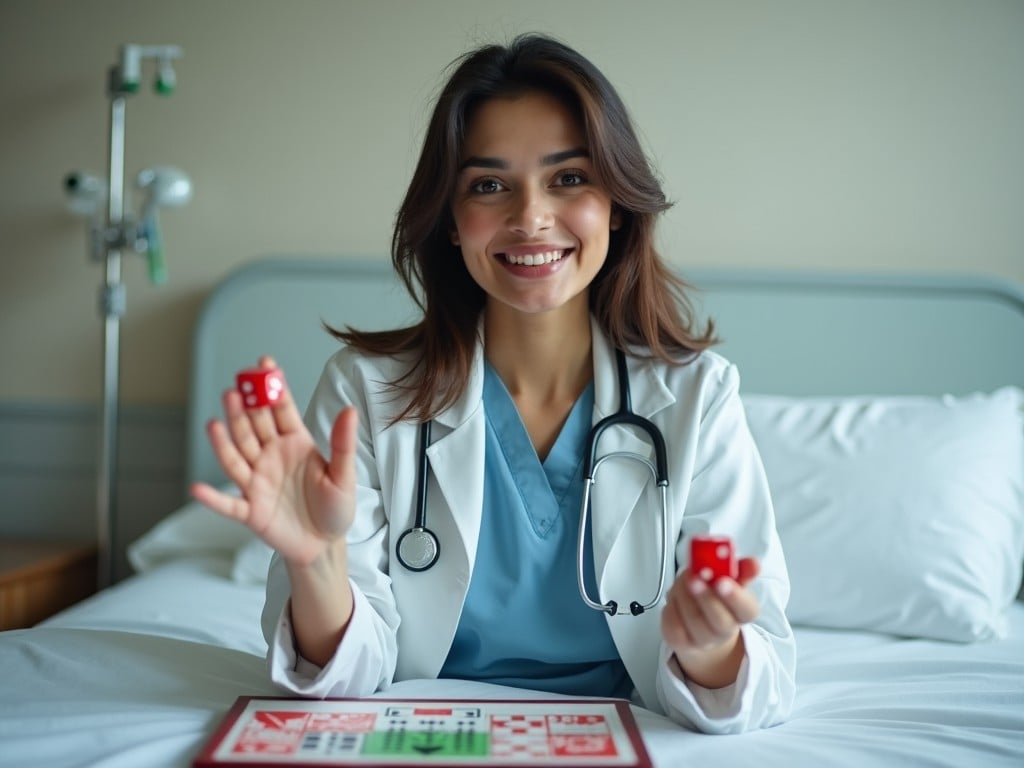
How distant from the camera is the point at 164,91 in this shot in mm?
2354

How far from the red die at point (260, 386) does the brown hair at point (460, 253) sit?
372 mm

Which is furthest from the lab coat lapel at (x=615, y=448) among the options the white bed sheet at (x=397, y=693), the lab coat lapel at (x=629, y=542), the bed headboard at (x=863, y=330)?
the bed headboard at (x=863, y=330)

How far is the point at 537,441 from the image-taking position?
1419 millimetres

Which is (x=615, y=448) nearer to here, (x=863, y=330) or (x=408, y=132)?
(x=863, y=330)

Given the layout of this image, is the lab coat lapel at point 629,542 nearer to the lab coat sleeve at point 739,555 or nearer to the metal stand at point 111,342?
the lab coat sleeve at point 739,555

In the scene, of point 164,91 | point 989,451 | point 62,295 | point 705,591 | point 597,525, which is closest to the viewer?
point 705,591

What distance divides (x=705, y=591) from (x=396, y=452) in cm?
53

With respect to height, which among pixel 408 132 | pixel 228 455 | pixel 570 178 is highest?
pixel 408 132

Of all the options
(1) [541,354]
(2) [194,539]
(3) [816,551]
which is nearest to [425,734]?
(1) [541,354]

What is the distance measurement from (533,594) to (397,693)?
22 cm

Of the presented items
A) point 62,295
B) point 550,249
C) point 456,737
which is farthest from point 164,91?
point 456,737

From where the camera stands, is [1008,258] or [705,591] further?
[1008,258]

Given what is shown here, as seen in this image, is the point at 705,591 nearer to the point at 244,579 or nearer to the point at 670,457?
the point at 670,457

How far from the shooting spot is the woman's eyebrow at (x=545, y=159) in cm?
134
